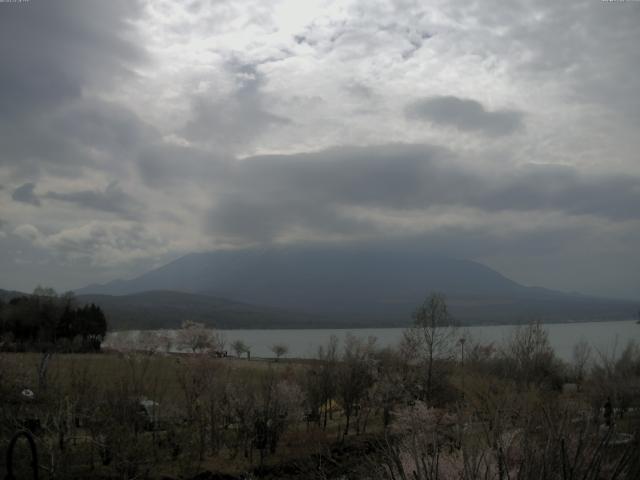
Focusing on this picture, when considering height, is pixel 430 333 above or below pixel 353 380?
above

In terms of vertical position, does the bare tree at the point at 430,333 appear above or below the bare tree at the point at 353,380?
above

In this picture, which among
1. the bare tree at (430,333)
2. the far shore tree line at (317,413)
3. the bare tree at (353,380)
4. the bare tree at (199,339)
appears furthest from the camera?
the bare tree at (199,339)

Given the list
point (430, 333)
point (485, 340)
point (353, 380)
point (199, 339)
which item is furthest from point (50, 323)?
point (353, 380)

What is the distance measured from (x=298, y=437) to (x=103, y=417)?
999 cm

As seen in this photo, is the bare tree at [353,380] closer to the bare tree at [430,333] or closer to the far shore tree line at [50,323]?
the bare tree at [430,333]

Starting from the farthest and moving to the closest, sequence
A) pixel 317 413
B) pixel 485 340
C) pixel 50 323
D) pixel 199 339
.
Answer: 1. pixel 50 323
2. pixel 485 340
3. pixel 199 339
4. pixel 317 413

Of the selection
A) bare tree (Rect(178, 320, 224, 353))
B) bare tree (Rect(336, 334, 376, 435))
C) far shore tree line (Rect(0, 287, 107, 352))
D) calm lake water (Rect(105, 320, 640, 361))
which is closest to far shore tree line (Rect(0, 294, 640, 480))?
bare tree (Rect(336, 334, 376, 435))

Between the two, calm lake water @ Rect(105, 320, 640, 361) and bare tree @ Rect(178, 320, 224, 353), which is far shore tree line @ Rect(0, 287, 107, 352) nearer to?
calm lake water @ Rect(105, 320, 640, 361)

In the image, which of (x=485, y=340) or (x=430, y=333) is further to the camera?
(x=485, y=340)

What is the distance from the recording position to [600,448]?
18.3 ft

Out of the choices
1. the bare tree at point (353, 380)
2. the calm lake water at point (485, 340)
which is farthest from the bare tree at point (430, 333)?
the calm lake water at point (485, 340)

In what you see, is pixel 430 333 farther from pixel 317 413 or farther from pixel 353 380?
pixel 317 413

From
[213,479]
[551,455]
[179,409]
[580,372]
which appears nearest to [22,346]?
[179,409]

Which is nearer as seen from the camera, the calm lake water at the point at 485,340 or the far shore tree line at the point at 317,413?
the far shore tree line at the point at 317,413
